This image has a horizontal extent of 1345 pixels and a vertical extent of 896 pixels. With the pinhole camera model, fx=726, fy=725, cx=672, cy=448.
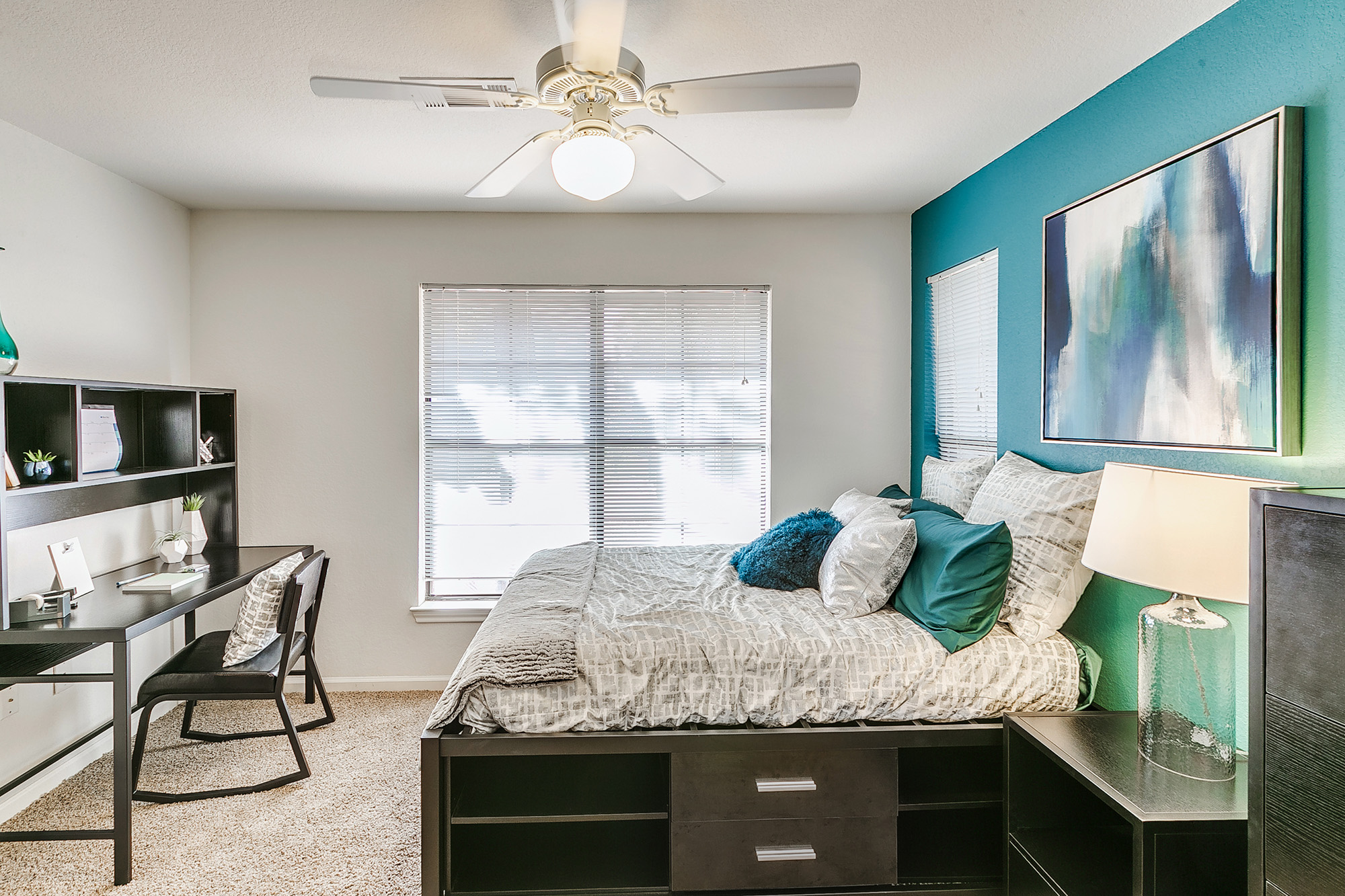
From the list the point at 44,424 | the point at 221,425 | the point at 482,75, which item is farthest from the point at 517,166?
the point at 221,425

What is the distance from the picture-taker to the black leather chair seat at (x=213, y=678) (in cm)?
257

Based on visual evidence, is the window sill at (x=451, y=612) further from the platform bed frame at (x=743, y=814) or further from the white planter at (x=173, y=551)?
the platform bed frame at (x=743, y=814)

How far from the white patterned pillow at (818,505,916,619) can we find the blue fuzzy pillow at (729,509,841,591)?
0.73 ft

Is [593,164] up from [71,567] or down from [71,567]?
up

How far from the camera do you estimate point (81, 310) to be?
2947 mm

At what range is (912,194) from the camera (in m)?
3.49

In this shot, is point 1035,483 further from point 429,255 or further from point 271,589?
point 429,255

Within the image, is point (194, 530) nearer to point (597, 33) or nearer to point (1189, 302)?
point (597, 33)

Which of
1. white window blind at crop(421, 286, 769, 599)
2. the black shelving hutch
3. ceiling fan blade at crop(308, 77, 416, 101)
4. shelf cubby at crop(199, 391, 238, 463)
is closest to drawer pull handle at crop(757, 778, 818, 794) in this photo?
white window blind at crop(421, 286, 769, 599)

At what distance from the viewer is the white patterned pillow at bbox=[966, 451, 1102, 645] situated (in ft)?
7.16

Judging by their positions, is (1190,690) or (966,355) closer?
(1190,690)

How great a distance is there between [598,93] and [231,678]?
2.33m

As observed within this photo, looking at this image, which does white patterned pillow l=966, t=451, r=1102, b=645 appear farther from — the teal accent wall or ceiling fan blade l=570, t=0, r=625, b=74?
ceiling fan blade l=570, t=0, r=625, b=74

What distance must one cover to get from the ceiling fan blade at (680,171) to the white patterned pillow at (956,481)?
1518 mm
